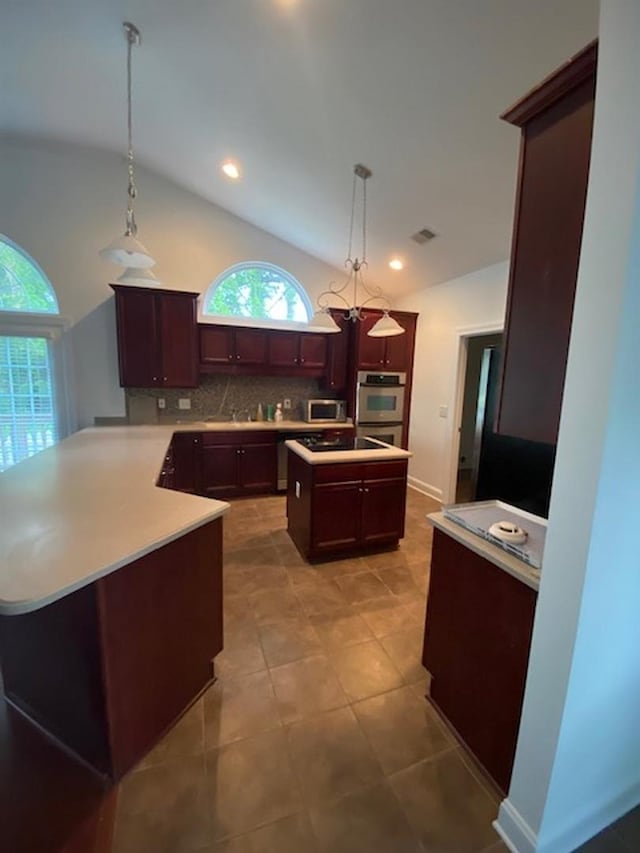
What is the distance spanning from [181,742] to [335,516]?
170 centimetres

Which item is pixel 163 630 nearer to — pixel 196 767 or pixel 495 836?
pixel 196 767

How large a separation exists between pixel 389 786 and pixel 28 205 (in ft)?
17.9

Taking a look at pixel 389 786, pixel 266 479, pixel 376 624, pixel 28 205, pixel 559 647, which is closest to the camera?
pixel 559 647

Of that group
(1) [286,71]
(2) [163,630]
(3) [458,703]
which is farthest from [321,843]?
(1) [286,71]

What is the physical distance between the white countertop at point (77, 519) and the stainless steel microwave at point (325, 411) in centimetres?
244

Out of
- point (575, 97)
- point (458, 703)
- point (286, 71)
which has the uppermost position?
point (286, 71)

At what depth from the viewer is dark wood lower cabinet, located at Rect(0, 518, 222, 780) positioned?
1252 millimetres

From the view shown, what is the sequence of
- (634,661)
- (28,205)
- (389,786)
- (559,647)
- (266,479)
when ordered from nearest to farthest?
(559,647) < (634,661) < (389,786) < (28,205) < (266,479)

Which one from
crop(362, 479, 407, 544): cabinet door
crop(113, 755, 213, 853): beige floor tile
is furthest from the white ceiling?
crop(113, 755, 213, 853): beige floor tile

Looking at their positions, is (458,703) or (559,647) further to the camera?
(458,703)

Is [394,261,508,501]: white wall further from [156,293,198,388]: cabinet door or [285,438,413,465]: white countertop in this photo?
[156,293,198,388]: cabinet door

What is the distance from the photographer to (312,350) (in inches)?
188

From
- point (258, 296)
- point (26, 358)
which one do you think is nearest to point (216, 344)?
point (258, 296)

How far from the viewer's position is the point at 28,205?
3738mm
